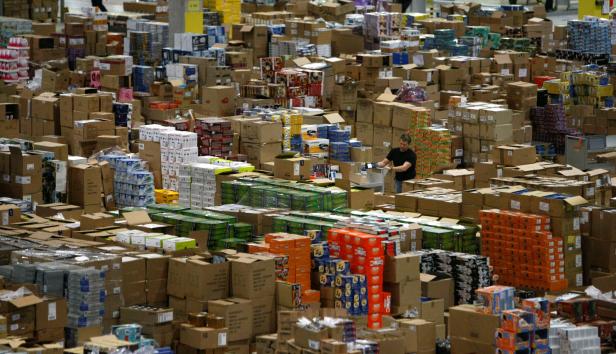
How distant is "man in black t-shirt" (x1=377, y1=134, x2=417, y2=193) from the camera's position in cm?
1703

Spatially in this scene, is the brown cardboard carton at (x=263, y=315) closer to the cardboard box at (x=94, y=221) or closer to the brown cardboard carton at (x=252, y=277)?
the brown cardboard carton at (x=252, y=277)

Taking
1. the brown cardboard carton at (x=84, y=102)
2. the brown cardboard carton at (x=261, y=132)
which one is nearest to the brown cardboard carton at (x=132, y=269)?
the brown cardboard carton at (x=261, y=132)

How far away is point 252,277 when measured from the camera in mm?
11688

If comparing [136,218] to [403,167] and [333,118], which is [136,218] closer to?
[403,167]

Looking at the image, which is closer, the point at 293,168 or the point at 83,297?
the point at 83,297

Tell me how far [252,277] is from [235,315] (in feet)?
1.28

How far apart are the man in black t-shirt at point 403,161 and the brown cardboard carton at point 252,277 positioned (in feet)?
17.7

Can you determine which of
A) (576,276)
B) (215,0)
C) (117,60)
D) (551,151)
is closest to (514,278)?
(576,276)

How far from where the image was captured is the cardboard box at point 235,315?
448 inches

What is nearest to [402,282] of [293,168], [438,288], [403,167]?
[438,288]

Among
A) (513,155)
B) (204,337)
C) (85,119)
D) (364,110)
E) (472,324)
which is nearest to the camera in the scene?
(204,337)

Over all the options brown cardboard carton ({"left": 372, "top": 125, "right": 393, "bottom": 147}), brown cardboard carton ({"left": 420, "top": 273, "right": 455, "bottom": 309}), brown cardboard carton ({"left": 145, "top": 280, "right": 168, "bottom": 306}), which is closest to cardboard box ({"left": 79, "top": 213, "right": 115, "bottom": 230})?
brown cardboard carton ({"left": 145, "top": 280, "right": 168, "bottom": 306})

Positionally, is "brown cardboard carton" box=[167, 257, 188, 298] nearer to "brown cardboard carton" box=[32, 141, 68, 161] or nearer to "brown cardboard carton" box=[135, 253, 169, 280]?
"brown cardboard carton" box=[135, 253, 169, 280]

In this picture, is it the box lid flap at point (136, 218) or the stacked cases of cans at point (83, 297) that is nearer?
the stacked cases of cans at point (83, 297)
